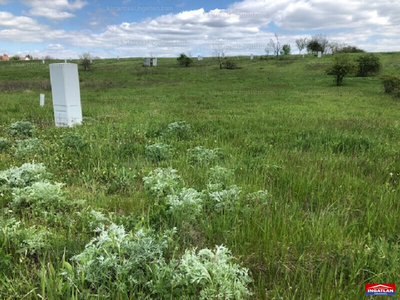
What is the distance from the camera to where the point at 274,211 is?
11.4 feet

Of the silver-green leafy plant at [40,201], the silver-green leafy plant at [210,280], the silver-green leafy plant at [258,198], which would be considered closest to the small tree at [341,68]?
the silver-green leafy plant at [258,198]

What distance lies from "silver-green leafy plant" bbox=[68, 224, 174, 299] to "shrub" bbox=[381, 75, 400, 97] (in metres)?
22.6

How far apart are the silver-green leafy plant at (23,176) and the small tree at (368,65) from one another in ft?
132

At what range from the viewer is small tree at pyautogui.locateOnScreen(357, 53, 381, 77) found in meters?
35.7

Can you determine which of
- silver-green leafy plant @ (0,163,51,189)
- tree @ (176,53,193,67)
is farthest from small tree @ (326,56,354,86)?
tree @ (176,53,193,67)

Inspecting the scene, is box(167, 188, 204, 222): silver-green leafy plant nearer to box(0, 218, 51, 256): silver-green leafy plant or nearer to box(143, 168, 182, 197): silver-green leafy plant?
box(143, 168, 182, 197): silver-green leafy plant

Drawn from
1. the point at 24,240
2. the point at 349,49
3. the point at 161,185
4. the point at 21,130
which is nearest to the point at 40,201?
the point at 24,240

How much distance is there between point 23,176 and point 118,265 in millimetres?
2864

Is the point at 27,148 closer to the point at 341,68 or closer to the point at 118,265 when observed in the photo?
the point at 118,265

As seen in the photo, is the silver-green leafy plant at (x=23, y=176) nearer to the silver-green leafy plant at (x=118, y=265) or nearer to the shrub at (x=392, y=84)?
the silver-green leafy plant at (x=118, y=265)

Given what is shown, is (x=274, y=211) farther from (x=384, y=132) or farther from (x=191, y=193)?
(x=384, y=132)

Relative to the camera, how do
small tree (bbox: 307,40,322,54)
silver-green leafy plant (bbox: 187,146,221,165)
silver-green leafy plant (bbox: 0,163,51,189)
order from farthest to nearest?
small tree (bbox: 307,40,322,54)
silver-green leafy plant (bbox: 187,146,221,165)
silver-green leafy plant (bbox: 0,163,51,189)

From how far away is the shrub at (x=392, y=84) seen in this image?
774 inches

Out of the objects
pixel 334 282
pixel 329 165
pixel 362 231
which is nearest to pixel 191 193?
pixel 334 282
